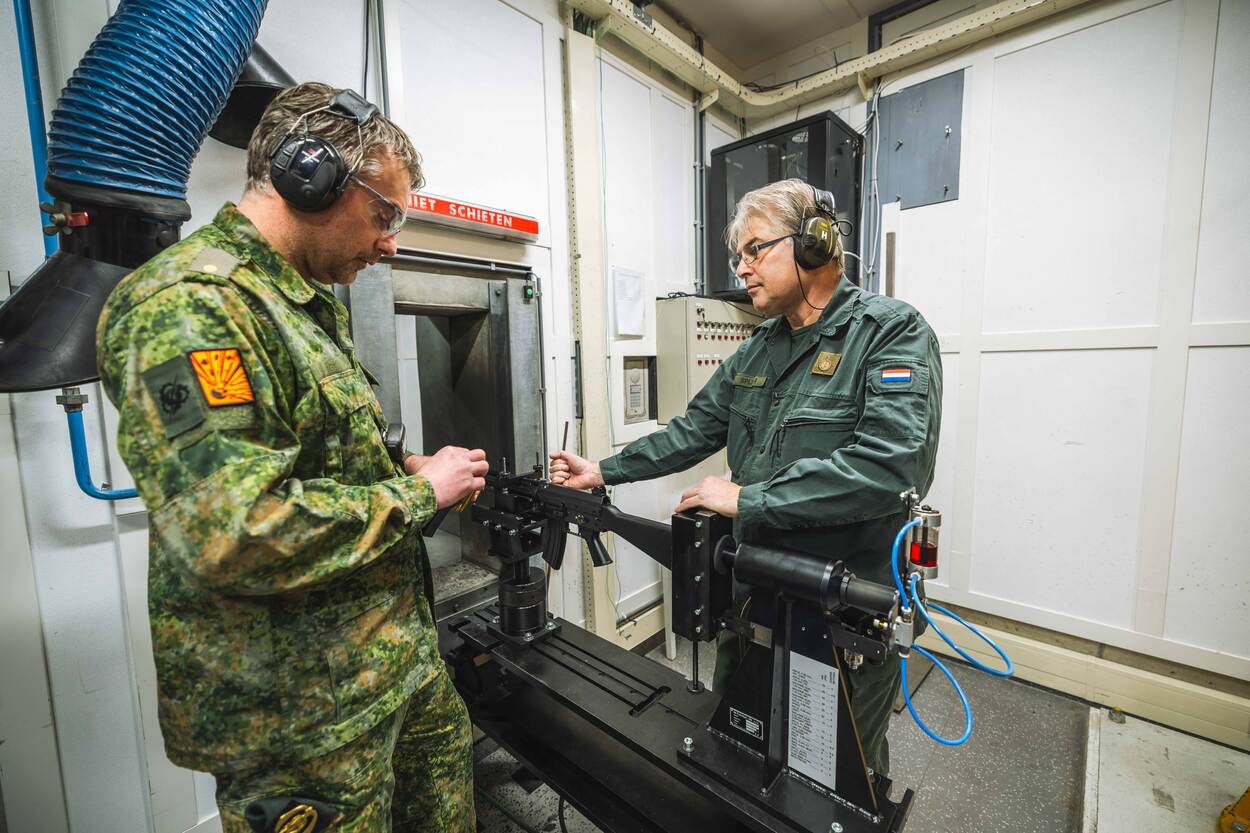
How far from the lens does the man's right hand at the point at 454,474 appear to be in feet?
3.11

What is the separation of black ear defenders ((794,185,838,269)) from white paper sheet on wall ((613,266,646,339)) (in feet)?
4.09

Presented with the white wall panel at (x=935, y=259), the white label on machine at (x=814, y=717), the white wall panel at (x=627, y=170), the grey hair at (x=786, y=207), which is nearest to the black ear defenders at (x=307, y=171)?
the grey hair at (x=786, y=207)

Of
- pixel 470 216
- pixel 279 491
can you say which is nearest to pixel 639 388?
pixel 470 216

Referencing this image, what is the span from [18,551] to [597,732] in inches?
58.1

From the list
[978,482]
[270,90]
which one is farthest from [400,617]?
[978,482]

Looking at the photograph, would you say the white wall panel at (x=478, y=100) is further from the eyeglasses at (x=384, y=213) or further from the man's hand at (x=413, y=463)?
the man's hand at (x=413, y=463)

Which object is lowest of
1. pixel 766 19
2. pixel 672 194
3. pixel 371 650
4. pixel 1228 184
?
pixel 371 650

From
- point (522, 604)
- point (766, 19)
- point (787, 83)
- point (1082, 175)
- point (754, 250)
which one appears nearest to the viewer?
point (754, 250)

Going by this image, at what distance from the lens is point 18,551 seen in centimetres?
124

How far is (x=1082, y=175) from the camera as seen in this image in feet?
7.68

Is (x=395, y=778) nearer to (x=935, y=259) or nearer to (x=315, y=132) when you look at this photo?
(x=315, y=132)

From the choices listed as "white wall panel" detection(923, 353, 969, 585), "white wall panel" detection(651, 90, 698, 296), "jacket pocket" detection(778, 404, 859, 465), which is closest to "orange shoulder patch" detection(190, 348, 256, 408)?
"jacket pocket" detection(778, 404, 859, 465)

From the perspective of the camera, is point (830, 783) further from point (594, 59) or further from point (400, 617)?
point (594, 59)

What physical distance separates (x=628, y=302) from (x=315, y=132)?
1815mm
